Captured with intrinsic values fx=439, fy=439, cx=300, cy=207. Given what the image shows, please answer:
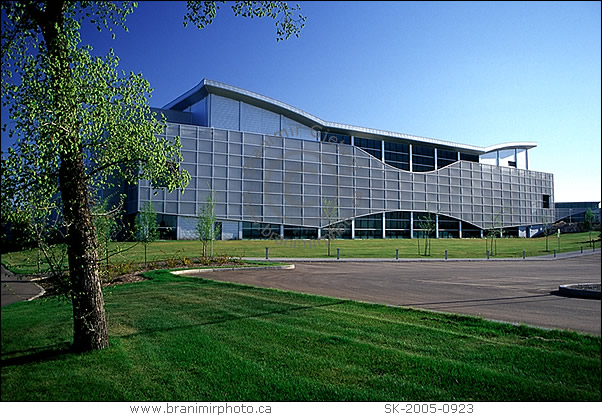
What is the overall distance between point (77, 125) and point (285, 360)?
137 inches

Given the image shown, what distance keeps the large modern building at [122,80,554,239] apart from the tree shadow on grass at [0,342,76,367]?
14.2 m

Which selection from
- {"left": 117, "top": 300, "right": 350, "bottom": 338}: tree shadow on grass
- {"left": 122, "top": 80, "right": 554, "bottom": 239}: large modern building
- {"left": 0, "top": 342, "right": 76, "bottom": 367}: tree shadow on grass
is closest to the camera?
{"left": 0, "top": 342, "right": 76, "bottom": 367}: tree shadow on grass

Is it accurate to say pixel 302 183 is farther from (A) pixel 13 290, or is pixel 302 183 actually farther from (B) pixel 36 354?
(B) pixel 36 354

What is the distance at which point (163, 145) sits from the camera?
19.4ft

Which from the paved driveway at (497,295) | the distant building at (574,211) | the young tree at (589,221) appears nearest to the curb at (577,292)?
the paved driveway at (497,295)

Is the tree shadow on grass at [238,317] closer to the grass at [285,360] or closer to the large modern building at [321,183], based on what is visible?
the grass at [285,360]

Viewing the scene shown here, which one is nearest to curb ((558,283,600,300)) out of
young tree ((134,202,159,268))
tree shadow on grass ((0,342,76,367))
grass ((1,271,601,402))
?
grass ((1,271,601,402))

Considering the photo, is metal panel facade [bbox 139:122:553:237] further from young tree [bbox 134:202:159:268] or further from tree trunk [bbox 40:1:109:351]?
tree trunk [bbox 40:1:109:351]

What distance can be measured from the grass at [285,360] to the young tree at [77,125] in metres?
0.79

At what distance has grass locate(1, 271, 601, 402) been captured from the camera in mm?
3977

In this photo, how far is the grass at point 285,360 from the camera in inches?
157

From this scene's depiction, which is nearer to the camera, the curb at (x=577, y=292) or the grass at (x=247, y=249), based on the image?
the grass at (x=247, y=249)
